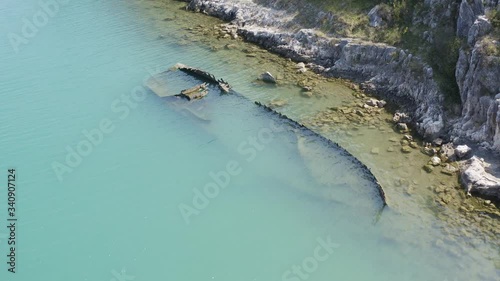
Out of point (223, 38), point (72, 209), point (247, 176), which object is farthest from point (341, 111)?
point (72, 209)

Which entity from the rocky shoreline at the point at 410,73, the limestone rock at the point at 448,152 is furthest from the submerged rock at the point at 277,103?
the limestone rock at the point at 448,152

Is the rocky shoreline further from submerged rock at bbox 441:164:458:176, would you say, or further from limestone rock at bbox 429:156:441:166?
submerged rock at bbox 441:164:458:176

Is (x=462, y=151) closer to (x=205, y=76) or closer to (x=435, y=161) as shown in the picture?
(x=435, y=161)

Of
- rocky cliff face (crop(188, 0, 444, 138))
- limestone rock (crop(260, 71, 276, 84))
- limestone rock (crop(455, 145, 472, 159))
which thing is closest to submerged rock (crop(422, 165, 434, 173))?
limestone rock (crop(455, 145, 472, 159))

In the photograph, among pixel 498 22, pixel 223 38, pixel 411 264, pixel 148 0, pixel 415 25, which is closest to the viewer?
pixel 411 264

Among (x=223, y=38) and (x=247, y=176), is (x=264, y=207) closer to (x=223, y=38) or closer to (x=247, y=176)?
(x=247, y=176)

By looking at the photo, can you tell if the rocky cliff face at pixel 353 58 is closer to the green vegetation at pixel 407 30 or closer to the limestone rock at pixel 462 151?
the green vegetation at pixel 407 30
